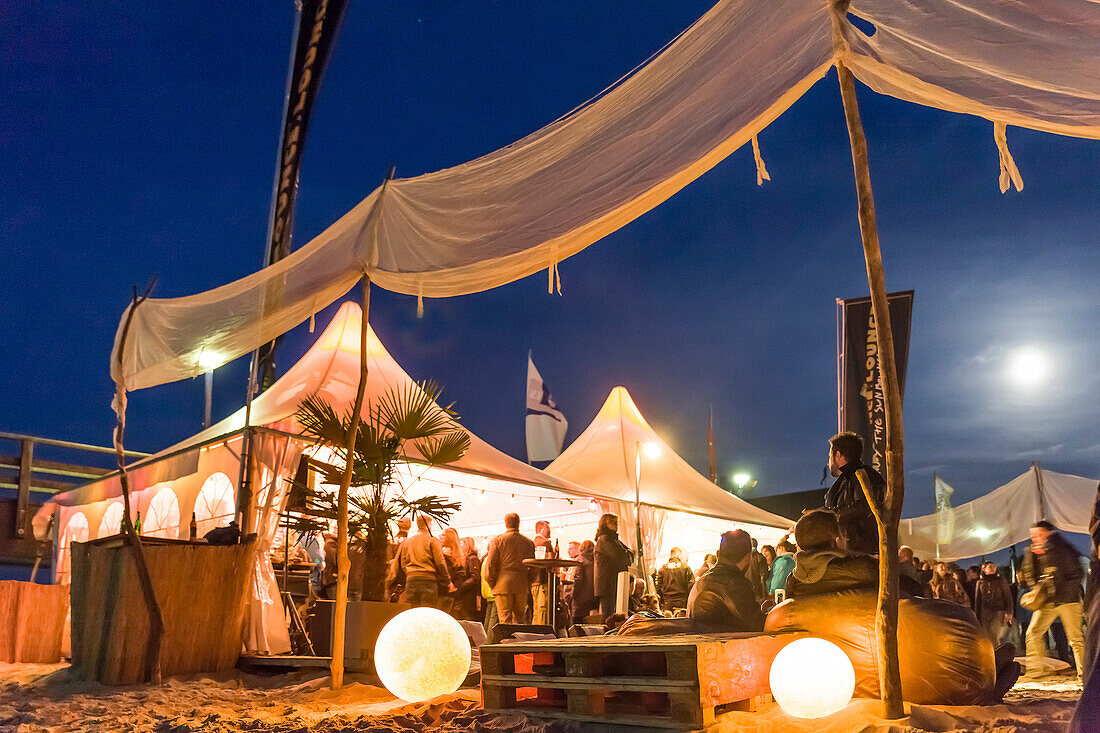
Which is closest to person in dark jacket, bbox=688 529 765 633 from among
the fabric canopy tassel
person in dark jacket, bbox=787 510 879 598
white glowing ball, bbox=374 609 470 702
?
person in dark jacket, bbox=787 510 879 598

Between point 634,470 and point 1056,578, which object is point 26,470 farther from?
point 1056,578

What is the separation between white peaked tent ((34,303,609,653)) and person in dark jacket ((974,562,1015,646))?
5.87 meters

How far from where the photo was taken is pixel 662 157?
3.98 metres

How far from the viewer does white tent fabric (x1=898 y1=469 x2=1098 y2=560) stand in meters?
15.9

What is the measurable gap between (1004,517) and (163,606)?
16.9 m

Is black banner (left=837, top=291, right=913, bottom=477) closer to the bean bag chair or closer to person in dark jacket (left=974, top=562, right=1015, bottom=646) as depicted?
the bean bag chair

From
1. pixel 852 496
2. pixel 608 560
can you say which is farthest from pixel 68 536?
pixel 852 496

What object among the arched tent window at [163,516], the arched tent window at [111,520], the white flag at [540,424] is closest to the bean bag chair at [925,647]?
the arched tent window at [163,516]

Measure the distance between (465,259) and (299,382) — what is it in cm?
632

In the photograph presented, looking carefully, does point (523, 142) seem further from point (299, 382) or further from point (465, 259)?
point (299, 382)

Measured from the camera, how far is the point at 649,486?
15023 millimetres

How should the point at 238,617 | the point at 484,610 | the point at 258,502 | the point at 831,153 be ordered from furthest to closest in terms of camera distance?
the point at 831,153
the point at 484,610
the point at 258,502
the point at 238,617

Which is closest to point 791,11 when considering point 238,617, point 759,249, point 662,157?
point 662,157

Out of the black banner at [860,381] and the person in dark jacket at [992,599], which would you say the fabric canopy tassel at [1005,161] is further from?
the person in dark jacket at [992,599]
